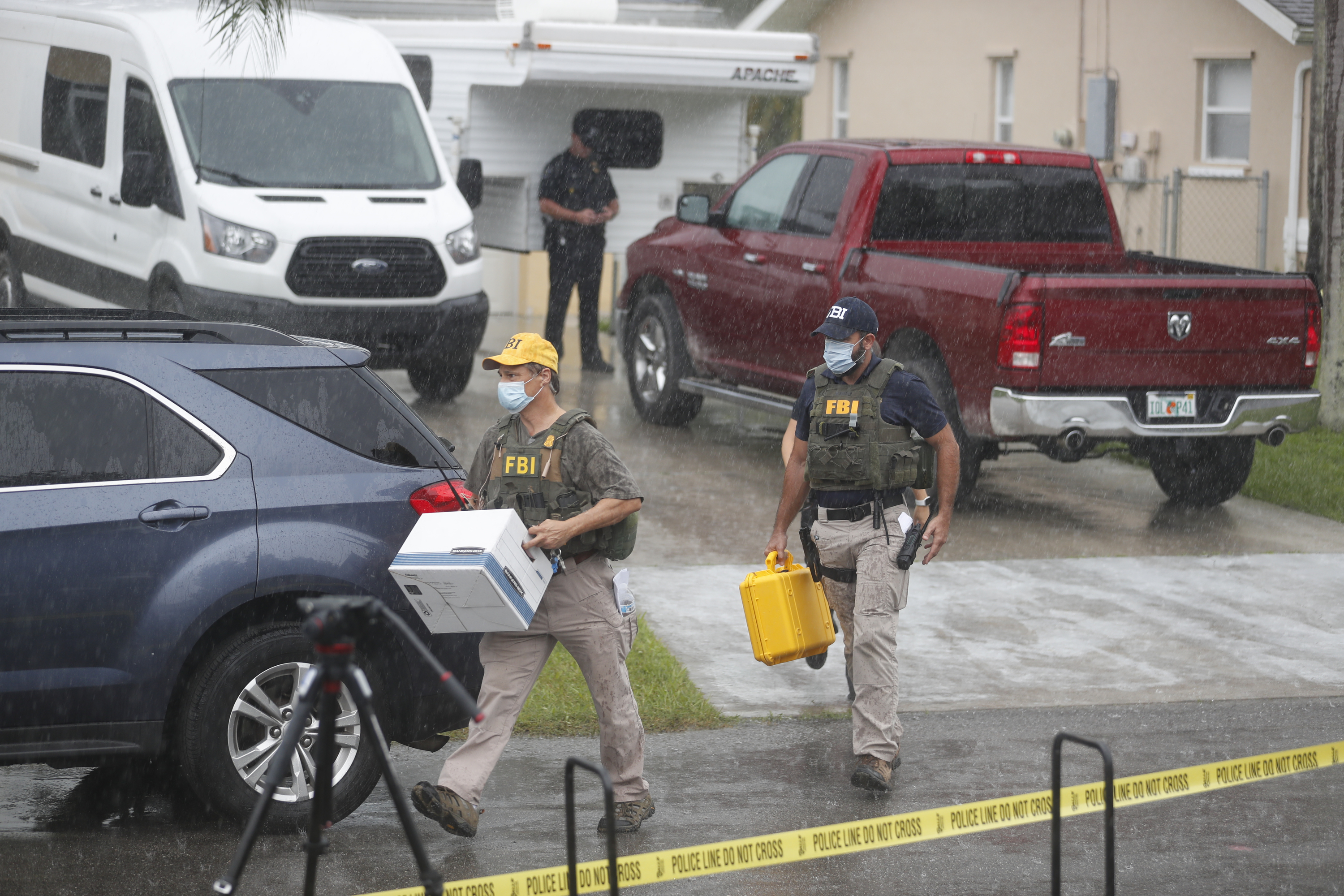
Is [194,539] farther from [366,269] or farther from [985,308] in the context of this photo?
[366,269]

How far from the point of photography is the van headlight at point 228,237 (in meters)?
12.0

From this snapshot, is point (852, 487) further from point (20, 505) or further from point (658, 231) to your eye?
point (658, 231)

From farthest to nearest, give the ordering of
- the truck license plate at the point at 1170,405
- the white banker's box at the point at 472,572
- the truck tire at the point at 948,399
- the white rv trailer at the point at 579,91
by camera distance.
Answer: the white rv trailer at the point at 579,91 → the truck tire at the point at 948,399 → the truck license plate at the point at 1170,405 → the white banker's box at the point at 472,572

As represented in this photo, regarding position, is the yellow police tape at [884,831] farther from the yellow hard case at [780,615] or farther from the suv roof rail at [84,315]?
the suv roof rail at [84,315]

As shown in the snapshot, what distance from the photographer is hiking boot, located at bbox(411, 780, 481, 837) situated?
5.42 m

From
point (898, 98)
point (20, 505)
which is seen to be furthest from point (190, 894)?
point (898, 98)

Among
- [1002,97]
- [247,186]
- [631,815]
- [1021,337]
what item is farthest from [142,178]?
[1002,97]

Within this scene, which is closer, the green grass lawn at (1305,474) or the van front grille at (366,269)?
the green grass lawn at (1305,474)

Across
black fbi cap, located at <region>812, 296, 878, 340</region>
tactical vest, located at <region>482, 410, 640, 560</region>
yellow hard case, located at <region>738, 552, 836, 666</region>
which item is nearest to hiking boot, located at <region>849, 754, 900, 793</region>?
yellow hard case, located at <region>738, 552, 836, 666</region>

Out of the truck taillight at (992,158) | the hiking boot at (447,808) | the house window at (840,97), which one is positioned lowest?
the hiking boot at (447,808)

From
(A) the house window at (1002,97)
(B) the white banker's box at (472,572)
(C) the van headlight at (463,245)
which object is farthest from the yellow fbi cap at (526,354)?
(A) the house window at (1002,97)

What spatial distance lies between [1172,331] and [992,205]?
1.82m

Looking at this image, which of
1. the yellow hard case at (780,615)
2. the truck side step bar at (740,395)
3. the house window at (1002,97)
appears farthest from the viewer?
the house window at (1002,97)

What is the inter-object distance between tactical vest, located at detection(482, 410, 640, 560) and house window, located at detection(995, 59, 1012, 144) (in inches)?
820
